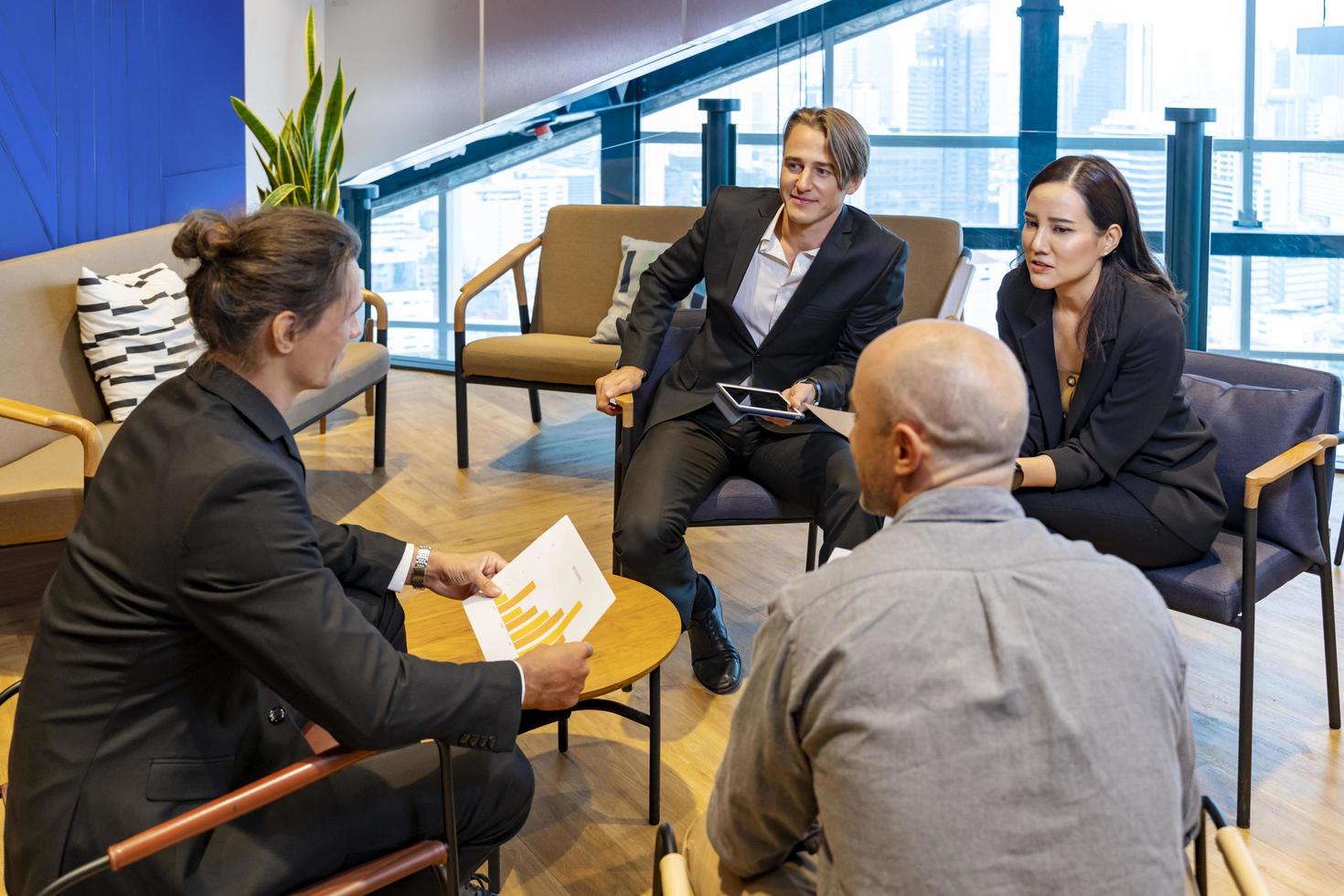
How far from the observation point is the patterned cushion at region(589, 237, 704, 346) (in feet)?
17.1

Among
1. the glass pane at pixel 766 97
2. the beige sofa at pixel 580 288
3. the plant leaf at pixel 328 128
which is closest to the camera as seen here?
the beige sofa at pixel 580 288

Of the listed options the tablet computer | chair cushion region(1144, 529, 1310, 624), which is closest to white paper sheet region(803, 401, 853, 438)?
the tablet computer

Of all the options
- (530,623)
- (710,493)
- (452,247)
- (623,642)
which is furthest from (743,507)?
(452,247)

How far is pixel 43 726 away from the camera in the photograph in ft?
5.48

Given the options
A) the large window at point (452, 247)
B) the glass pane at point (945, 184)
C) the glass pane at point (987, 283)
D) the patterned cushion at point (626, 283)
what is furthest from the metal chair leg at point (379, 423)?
the glass pane at point (987, 283)

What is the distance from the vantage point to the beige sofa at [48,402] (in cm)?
329

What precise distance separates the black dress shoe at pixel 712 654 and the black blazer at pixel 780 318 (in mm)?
538

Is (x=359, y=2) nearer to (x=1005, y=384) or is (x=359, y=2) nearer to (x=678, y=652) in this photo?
(x=678, y=652)

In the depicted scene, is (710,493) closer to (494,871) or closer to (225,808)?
(494,871)

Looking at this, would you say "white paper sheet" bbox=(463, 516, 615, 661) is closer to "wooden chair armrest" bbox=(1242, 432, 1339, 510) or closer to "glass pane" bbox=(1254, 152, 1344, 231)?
"wooden chair armrest" bbox=(1242, 432, 1339, 510)

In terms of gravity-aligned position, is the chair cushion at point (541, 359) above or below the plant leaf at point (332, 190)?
below

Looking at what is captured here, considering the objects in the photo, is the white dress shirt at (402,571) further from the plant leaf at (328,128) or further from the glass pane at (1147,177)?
the glass pane at (1147,177)

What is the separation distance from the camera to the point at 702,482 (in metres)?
3.33

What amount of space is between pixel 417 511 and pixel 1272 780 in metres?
2.94
